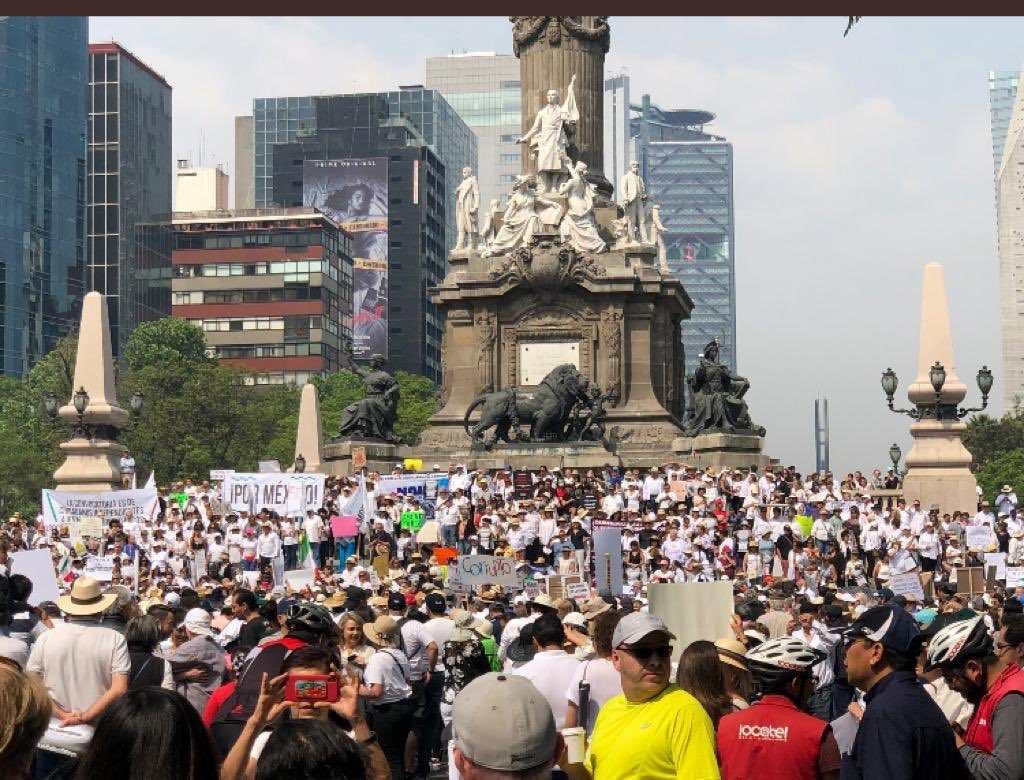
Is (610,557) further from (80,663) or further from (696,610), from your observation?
(80,663)

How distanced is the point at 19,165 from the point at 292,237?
23656 mm

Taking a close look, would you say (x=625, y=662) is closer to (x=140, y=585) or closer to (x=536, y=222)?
(x=140, y=585)

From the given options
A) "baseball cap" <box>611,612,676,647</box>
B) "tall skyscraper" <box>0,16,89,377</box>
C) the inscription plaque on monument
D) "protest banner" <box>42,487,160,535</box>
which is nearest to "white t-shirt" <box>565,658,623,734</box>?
"baseball cap" <box>611,612,676,647</box>

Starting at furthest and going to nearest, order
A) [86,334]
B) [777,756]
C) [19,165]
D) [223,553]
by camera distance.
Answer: [19,165]
[86,334]
[223,553]
[777,756]

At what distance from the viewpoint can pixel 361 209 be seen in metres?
161

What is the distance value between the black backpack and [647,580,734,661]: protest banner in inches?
161

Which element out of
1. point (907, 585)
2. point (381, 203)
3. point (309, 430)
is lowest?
point (907, 585)

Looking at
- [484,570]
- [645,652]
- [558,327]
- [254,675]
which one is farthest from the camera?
[558,327]

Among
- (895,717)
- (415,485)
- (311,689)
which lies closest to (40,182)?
(415,485)

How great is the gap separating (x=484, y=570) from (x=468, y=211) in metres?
32.3

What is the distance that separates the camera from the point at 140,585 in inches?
1288

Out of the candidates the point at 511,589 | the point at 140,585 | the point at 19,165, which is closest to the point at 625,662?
the point at 511,589

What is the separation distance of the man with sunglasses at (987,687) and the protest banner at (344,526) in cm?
2822

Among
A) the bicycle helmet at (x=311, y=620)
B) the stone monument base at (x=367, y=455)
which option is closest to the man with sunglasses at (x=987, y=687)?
the bicycle helmet at (x=311, y=620)
